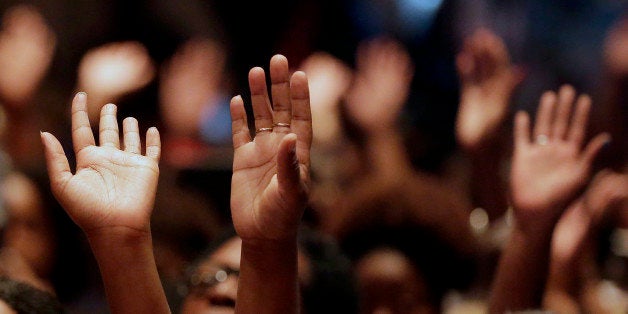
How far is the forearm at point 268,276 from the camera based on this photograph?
1.37 meters

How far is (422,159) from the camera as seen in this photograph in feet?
8.66

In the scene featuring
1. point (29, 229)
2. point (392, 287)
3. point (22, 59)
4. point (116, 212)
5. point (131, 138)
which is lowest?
point (392, 287)

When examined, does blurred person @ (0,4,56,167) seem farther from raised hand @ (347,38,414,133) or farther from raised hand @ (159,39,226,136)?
raised hand @ (347,38,414,133)

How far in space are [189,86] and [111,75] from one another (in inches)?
12.8

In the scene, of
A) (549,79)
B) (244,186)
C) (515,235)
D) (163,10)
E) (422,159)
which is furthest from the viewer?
(163,10)

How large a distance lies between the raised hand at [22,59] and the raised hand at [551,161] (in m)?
1.41

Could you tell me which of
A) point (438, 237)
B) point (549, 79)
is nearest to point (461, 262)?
point (438, 237)

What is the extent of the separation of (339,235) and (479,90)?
1.59ft

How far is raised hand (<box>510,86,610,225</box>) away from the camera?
180cm

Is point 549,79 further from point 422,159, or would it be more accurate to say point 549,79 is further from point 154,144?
point 154,144

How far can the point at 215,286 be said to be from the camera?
1.74 meters

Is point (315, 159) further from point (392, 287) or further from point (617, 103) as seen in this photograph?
point (617, 103)

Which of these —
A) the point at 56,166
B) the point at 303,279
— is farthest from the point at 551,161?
the point at 56,166

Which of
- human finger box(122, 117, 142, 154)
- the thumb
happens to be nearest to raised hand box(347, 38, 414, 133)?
human finger box(122, 117, 142, 154)
